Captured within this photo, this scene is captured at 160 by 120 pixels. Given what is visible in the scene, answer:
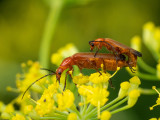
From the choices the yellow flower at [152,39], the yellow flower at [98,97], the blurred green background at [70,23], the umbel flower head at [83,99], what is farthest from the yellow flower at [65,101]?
the blurred green background at [70,23]

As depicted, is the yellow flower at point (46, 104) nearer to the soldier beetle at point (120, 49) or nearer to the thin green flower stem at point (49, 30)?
the soldier beetle at point (120, 49)

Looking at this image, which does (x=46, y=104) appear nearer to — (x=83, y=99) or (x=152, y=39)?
(x=83, y=99)

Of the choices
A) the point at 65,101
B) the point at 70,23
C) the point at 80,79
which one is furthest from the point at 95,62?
the point at 70,23

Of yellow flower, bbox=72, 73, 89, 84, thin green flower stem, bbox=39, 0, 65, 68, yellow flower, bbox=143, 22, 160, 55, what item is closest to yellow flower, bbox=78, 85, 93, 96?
yellow flower, bbox=72, 73, 89, 84

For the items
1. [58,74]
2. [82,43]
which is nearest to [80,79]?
[58,74]

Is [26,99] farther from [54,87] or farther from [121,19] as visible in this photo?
[121,19]

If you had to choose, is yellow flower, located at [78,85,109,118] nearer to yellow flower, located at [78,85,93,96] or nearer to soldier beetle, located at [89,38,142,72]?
yellow flower, located at [78,85,93,96]
